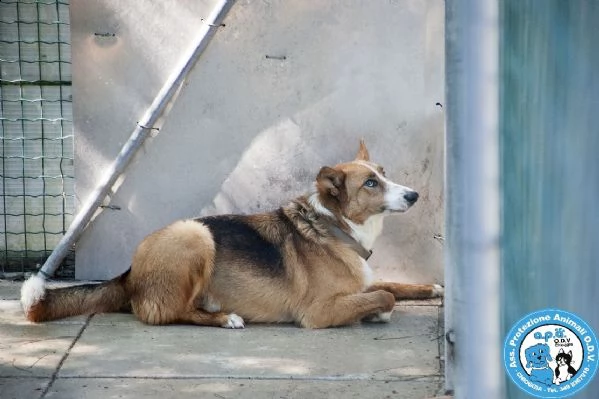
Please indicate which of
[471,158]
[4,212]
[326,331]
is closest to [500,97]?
[471,158]

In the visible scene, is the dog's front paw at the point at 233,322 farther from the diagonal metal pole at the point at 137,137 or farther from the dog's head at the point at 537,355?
the dog's head at the point at 537,355

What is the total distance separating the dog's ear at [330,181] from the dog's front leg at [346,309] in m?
0.71

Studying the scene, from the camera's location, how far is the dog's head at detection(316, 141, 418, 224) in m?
6.14

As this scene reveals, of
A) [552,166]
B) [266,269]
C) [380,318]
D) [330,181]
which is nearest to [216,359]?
[266,269]

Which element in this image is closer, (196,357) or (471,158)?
(471,158)

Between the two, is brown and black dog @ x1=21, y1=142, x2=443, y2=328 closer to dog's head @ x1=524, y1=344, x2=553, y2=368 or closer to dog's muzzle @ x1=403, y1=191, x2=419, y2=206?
dog's muzzle @ x1=403, y1=191, x2=419, y2=206

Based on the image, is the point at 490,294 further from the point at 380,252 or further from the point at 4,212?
the point at 4,212

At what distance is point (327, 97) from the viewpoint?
6676 millimetres

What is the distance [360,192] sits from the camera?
6.20m

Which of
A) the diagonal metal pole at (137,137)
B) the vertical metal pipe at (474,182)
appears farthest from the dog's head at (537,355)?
the diagonal metal pole at (137,137)

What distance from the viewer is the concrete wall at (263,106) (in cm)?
661

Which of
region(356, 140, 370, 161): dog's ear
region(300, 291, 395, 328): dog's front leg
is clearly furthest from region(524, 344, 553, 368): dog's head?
region(356, 140, 370, 161): dog's ear

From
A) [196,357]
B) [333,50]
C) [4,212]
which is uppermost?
[333,50]

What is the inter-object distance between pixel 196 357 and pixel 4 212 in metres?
2.53
